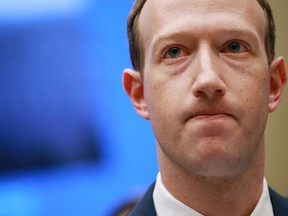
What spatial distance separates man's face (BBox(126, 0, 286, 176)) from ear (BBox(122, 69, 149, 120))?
0.26 feet

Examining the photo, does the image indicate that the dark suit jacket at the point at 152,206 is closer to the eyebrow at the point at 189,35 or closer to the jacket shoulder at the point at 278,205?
the jacket shoulder at the point at 278,205

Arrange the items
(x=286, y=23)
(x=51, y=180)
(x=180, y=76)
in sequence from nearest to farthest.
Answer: (x=180, y=76) → (x=51, y=180) → (x=286, y=23)

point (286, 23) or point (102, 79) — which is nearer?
point (102, 79)

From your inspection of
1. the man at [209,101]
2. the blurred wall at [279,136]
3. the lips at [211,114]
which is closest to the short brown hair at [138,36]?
the man at [209,101]

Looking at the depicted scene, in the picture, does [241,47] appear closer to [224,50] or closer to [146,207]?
[224,50]

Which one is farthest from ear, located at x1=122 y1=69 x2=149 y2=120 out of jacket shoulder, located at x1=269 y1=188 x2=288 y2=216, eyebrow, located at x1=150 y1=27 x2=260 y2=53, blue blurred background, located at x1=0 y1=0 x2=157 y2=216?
blue blurred background, located at x1=0 y1=0 x2=157 y2=216

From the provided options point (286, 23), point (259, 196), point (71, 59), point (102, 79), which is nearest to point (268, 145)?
point (286, 23)

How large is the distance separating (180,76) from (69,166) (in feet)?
3.49

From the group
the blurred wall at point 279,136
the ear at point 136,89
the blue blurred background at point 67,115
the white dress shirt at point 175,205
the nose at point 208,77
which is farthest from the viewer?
the blurred wall at point 279,136

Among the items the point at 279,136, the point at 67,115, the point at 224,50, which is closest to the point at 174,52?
the point at 224,50

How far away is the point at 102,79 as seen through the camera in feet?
6.43

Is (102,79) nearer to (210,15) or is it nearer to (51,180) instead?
(51,180)

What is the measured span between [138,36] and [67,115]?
2.87 feet

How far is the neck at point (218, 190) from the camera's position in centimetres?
99
